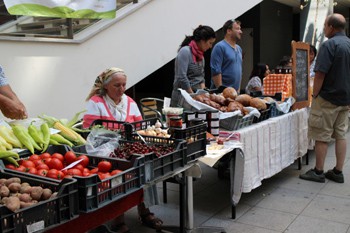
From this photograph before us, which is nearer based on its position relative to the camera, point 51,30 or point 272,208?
point 272,208

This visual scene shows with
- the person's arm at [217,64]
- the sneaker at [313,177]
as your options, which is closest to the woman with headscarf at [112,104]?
the person's arm at [217,64]

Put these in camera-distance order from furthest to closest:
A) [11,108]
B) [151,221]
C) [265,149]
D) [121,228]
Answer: [265,149] → [151,221] → [121,228] → [11,108]

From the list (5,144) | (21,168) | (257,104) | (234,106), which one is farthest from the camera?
(257,104)

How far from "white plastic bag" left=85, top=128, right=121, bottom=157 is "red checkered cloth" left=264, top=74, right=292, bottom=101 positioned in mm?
3116

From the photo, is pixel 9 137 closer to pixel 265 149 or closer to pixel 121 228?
pixel 121 228

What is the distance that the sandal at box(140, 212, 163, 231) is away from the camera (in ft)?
11.6

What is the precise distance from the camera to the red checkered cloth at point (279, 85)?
5.21 meters

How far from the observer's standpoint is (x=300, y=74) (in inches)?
215

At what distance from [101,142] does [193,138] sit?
0.62 meters

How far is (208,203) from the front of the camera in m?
4.21

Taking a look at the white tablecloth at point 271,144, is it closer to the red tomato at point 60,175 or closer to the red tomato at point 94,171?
the red tomato at point 94,171

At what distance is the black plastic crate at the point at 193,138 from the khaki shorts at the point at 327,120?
2.52 meters

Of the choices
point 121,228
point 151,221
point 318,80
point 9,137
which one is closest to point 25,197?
point 9,137

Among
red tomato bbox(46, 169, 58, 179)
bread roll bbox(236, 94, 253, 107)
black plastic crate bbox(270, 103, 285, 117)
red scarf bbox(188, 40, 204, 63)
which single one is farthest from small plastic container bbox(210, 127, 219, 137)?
red tomato bbox(46, 169, 58, 179)
